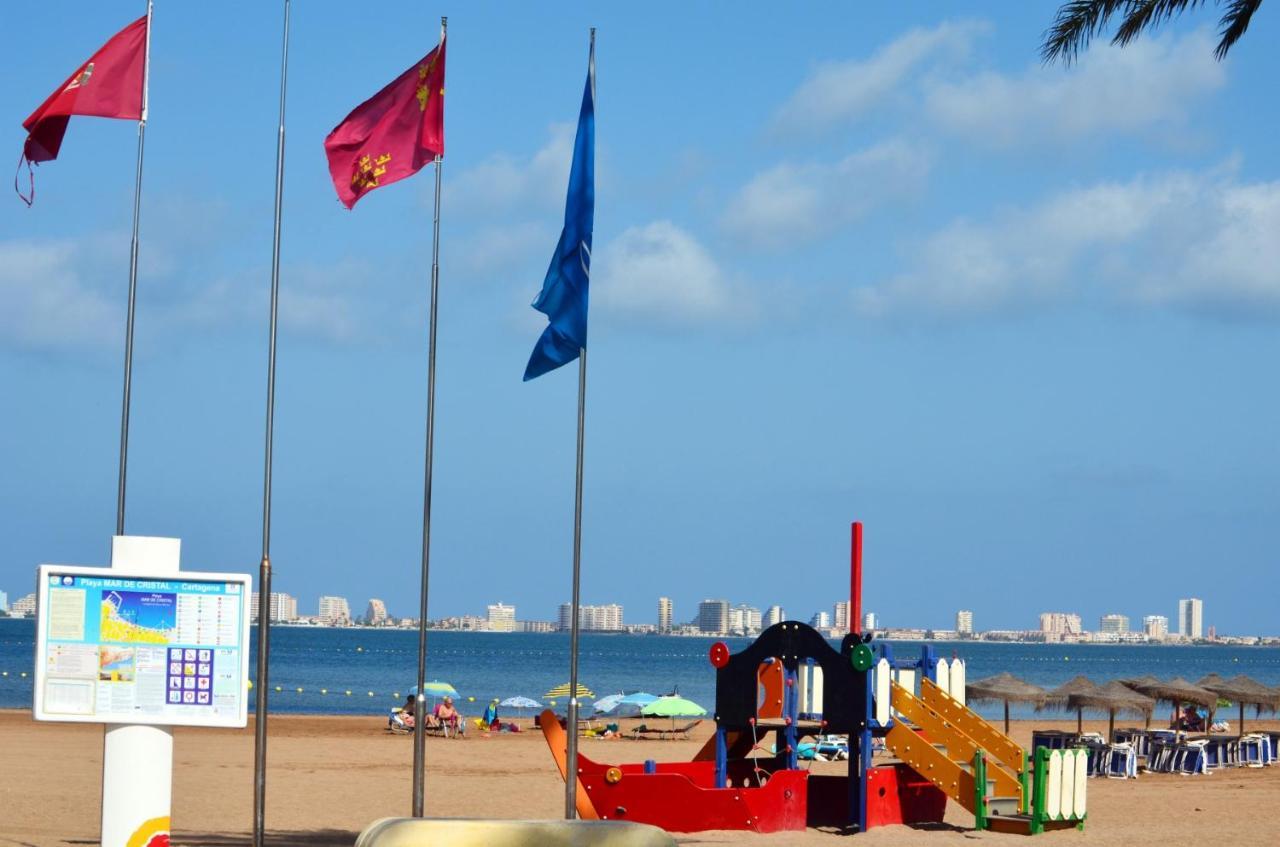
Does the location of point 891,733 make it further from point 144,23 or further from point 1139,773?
point 1139,773

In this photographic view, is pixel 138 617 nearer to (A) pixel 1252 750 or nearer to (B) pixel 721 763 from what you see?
(B) pixel 721 763

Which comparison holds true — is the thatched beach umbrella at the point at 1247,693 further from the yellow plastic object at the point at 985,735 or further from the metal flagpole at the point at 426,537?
the metal flagpole at the point at 426,537

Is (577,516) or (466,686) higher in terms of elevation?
(577,516)

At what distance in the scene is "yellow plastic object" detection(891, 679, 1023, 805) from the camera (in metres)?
19.0

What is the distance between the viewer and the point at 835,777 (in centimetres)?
1898

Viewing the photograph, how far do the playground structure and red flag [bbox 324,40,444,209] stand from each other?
604 centimetres

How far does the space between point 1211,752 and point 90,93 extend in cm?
2470

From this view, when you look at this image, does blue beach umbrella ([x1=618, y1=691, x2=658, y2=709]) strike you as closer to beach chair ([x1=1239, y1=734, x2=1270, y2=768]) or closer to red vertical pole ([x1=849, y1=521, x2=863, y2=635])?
beach chair ([x1=1239, y1=734, x2=1270, y2=768])

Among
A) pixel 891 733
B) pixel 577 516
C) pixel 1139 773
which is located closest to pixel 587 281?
pixel 577 516

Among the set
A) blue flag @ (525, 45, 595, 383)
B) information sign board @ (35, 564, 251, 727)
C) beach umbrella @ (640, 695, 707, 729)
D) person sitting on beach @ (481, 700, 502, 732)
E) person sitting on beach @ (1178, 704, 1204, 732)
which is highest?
blue flag @ (525, 45, 595, 383)

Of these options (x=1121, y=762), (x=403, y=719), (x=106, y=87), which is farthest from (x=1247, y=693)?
(x=106, y=87)

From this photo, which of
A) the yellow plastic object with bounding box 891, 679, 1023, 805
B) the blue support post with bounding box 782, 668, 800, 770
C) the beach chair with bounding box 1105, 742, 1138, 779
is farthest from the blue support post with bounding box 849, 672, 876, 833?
the beach chair with bounding box 1105, 742, 1138, 779

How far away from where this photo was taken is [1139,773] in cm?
2997

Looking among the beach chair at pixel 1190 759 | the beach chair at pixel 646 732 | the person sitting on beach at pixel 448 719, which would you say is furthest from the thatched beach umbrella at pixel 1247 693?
the person sitting on beach at pixel 448 719
